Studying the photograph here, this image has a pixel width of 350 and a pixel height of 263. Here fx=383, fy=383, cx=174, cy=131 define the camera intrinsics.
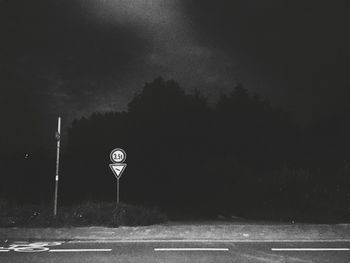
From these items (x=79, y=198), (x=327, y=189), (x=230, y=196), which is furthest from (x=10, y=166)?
(x=327, y=189)

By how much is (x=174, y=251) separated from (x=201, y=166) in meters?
17.1

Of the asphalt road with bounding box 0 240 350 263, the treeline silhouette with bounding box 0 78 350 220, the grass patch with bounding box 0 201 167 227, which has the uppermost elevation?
the treeline silhouette with bounding box 0 78 350 220

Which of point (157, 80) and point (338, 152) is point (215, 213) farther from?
point (157, 80)

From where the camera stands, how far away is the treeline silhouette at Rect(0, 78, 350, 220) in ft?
66.0

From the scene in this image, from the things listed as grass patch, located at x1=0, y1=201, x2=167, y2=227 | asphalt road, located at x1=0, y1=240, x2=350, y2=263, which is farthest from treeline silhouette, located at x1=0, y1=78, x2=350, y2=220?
asphalt road, located at x1=0, y1=240, x2=350, y2=263

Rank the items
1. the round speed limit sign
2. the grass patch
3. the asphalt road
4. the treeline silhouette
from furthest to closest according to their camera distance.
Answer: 1. the treeline silhouette
2. the round speed limit sign
3. the grass patch
4. the asphalt road

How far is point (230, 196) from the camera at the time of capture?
21625 mm

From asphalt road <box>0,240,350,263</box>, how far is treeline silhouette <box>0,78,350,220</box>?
8.35 meters

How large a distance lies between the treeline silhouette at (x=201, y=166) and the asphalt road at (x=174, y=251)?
8.35 metres

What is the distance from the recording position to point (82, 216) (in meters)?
13.5

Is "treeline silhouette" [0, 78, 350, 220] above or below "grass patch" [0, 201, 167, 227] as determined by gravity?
above

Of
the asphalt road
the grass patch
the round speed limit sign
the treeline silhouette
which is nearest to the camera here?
the asphalt road

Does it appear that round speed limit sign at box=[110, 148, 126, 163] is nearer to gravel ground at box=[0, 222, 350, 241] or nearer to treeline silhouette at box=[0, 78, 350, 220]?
gravel ground at box=[0, 222, 350, 241]

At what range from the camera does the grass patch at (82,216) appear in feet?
42.7
